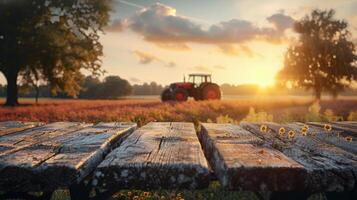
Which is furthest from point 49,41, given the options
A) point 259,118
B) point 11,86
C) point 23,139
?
point 23,139

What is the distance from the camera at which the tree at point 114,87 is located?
7756 cm

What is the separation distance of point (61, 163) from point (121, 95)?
8033cm

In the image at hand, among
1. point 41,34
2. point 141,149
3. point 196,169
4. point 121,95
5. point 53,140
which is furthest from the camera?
point 121,95

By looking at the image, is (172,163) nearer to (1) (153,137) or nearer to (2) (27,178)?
(2) (27,178)

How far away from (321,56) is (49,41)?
3009 centimetres

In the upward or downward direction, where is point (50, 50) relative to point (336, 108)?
upward

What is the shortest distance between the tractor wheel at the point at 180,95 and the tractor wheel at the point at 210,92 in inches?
46.9

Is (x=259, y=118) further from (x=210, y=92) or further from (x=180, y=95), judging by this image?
(x=210, y=92)

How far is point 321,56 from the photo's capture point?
43875 millimetres

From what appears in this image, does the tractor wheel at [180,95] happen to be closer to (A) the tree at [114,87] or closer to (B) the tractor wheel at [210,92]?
(B) the tractor wheel at [210,92]

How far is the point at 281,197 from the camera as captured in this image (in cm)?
167

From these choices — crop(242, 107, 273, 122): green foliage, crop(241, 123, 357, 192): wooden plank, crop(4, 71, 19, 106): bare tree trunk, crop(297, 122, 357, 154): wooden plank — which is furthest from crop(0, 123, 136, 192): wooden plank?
crop(4, 71, 19, 106): bare tree trunk

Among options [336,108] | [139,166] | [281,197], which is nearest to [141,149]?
[139,166]

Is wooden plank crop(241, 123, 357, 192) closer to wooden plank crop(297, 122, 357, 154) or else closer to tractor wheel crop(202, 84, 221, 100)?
wooden plank crop(297, 122, 357, 154)
